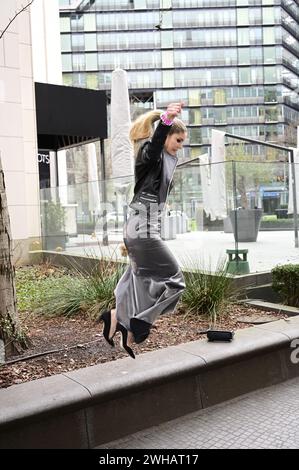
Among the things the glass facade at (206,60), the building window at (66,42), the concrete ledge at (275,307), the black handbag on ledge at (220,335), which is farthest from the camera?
the glass facade at (206,60)

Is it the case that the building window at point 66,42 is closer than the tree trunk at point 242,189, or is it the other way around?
the tree trunk at point 242,189

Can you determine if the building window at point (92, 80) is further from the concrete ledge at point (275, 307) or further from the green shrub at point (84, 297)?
the concrete ledge at point (275, 307)

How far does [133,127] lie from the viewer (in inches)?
141

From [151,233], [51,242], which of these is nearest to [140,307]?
[151,233]

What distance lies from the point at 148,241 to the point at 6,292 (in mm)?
1643

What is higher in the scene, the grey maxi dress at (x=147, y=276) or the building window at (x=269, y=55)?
the building window at (x=269, y=55)

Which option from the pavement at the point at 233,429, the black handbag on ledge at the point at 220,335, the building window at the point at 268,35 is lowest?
the pavement at the point at 233,429

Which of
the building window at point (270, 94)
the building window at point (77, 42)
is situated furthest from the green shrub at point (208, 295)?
the building window at point (270, 94)

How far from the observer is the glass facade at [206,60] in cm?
9488

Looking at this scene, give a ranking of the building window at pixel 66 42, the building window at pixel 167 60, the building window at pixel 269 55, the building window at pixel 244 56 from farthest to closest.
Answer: the building window at pixel 244 56 < the building window at pixel 269 55 < the building window at pixel 167 60 < the building window at pixel 66 42

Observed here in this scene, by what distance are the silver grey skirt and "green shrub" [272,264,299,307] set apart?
2.90 metres

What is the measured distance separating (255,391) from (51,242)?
29.4 feet

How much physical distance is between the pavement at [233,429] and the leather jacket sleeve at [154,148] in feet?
6.22

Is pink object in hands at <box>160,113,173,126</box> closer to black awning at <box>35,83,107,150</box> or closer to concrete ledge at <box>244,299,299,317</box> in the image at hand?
concrete ledge at <box>244,299,299,317</box>
